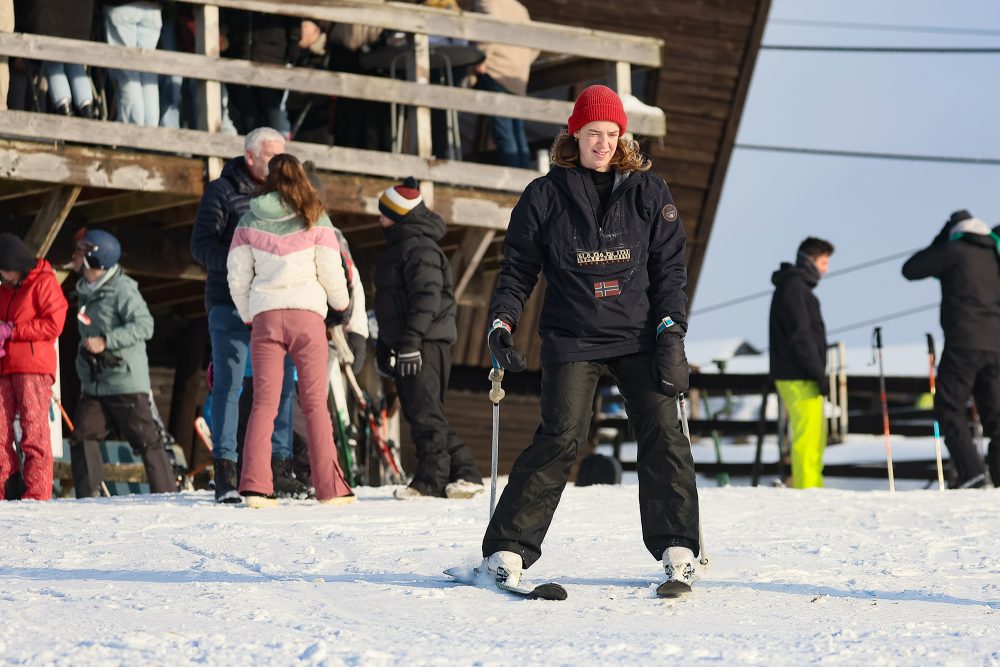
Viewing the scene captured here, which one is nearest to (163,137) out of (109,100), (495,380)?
(109,100)

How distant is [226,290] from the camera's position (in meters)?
8.12

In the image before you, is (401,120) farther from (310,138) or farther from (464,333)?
(464,333)

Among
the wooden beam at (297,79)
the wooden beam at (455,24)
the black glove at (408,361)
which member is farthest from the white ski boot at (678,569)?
the wooden beam at (455,24)

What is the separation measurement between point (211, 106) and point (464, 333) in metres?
6.14

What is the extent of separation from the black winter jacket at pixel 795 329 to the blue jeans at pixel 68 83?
4.87 m

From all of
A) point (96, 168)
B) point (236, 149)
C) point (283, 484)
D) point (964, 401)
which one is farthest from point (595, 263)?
point (96, 168)

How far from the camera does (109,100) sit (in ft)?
40.3

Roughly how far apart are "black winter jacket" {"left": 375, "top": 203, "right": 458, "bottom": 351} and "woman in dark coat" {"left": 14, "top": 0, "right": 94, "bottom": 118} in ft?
11.2

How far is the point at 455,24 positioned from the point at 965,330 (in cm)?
435

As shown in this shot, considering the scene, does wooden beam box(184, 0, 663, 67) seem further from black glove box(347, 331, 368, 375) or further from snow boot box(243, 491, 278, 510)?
snow boot box(243, 491, 278, 510)

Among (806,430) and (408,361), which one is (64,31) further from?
(806,430)

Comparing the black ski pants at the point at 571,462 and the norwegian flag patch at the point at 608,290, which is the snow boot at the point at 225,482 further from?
the norwegian flag patch at the point at 608,290

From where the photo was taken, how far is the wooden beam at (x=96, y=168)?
10.7 meters

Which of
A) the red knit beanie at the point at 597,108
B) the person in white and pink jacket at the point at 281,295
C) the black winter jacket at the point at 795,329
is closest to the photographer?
the red knit beanie at the point at 597,108
